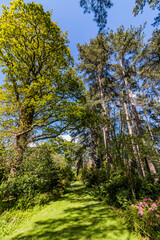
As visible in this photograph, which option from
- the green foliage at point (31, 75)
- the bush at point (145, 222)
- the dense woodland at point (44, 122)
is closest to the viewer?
the bush at point (145, 222)

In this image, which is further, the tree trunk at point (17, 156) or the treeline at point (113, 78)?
the treeline at point (113, 78)

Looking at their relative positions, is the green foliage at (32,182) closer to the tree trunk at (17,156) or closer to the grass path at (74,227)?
the tree trunk at (17,156)

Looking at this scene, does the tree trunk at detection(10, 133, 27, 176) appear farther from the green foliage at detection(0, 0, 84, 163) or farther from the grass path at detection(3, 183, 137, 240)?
the grass path at detection(3, 183, 137, 240)

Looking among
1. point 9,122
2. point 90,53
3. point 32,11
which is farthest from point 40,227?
point 90,53

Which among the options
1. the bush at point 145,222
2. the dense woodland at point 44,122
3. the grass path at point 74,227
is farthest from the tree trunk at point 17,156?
the bush at point 145,222

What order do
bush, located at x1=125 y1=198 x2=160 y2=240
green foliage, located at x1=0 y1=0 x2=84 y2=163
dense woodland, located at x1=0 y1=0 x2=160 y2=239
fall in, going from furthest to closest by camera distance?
green foliage, located at x1=0 y1=0 x2=84 y2=163
dense woodland, located at x1=0 y1=0 x2=160 y2=239
bush, located at x1=125 y1=198 x2=160 y2=240

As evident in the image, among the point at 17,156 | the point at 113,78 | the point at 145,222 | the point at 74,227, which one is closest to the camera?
the point at 145,222

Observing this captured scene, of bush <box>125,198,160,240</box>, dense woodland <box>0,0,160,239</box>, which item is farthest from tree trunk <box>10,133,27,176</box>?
bush <box>125,198,160,240</box>

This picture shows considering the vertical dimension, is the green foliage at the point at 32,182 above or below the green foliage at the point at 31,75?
below

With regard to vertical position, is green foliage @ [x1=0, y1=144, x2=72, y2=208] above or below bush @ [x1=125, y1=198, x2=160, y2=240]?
above

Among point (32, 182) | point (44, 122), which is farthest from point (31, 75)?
point (32, 182)

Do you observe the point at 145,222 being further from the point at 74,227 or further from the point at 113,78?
the point at 113,78

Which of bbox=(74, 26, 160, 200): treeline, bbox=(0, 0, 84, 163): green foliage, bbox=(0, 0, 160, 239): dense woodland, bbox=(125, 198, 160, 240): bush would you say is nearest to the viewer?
bbox=(125, 198, 160, 240): bush

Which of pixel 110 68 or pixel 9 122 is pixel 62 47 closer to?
pixel 9 122
